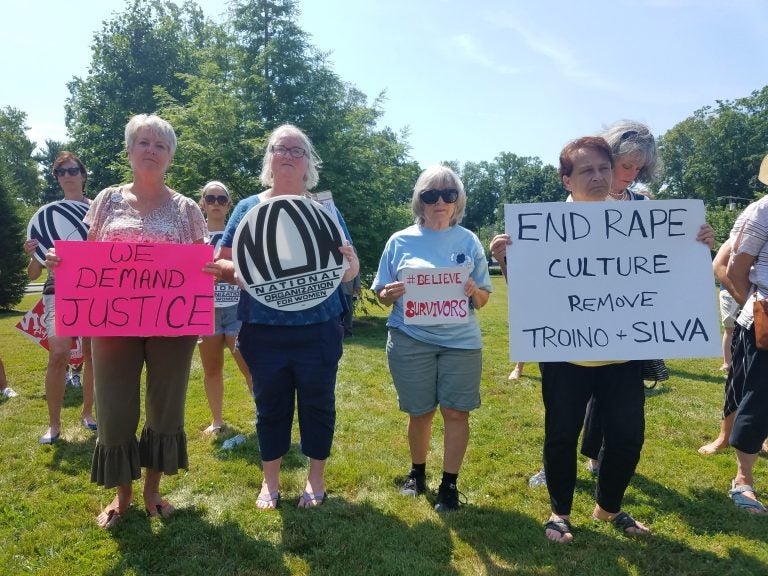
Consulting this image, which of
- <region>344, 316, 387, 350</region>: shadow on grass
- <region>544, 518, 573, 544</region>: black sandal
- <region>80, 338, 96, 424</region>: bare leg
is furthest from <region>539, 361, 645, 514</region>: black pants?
<region>344, 316, 387, 350</region>: shadow on grass

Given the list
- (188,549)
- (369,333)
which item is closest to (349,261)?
(188,549)

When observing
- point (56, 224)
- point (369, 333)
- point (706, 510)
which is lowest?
point (369, 333)

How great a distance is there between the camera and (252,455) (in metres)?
4.21

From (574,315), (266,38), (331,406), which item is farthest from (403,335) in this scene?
(266,38)

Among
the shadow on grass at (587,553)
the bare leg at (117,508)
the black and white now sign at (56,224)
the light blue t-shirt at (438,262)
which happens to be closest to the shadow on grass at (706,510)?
the shadow on grass at (587,553)

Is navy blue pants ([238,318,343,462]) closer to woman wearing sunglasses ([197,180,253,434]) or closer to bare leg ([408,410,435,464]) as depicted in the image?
bare leg ([408,410,435,464])

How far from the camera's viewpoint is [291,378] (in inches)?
129

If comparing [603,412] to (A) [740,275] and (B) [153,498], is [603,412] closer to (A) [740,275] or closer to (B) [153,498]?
(A) [740,275]

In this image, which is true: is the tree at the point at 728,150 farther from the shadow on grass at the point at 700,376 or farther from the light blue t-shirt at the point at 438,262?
the light blue t-shirt at the point at 438,262

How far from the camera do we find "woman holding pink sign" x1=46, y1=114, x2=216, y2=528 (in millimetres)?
2955

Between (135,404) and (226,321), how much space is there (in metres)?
1.75

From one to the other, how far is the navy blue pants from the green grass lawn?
17.9 inches

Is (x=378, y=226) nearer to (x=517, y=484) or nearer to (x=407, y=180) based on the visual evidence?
(x=407, y=180)

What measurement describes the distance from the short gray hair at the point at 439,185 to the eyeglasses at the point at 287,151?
0.77 metres
